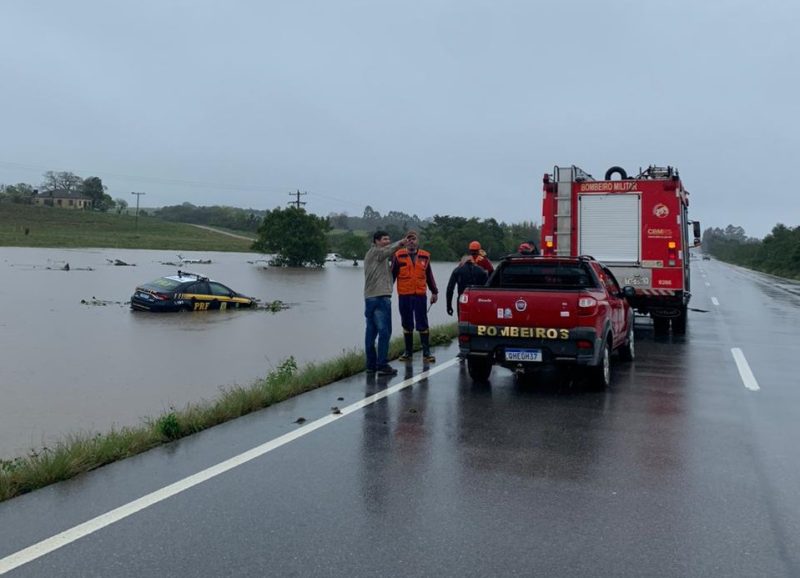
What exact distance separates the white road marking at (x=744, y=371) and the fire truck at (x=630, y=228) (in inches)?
81.4

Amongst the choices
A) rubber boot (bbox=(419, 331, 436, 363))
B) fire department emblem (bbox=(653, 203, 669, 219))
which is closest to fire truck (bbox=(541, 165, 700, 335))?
fire department emblem (bbox=(653, 203, 669, 219))

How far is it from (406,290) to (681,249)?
6.84m

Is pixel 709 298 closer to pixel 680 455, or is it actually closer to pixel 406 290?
pixel 406 290

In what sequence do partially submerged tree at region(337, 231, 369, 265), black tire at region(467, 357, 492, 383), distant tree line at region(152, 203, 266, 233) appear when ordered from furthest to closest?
distant tree line at region(152, 203, 266, 233), partially submerged tree at region(337, 231, 369, 265), black tire at region(467, 357, 492, 383)

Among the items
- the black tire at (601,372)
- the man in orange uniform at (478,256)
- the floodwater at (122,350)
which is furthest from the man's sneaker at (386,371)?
the floodwater at (122,350)

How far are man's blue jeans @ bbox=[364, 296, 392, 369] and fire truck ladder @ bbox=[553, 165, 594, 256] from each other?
641cm

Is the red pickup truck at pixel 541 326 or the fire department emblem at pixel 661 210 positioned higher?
the fire department emblem at pixel 661 210

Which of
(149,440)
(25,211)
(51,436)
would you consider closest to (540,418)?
(149,440)

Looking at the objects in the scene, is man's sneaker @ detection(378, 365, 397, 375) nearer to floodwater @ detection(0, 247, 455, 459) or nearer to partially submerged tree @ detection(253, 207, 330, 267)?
floodwater @ detection(0, 247, 455, 459)

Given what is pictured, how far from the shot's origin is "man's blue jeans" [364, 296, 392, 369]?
9781mm

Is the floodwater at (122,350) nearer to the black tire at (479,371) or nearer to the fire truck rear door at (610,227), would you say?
the black tire at (479,371)

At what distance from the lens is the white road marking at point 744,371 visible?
9625 millimetres

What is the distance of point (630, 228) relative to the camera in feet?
49.0

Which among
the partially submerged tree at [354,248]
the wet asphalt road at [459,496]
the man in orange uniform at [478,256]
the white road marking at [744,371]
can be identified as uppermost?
the partially submerged tree at [354,248]
